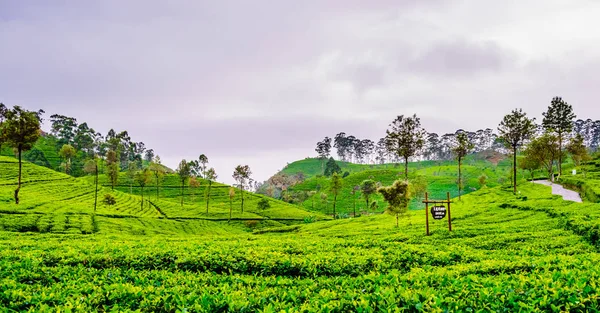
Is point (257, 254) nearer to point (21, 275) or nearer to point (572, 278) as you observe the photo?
point (21, 275)

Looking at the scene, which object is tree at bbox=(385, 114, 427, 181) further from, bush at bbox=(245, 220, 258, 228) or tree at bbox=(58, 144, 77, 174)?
tree at bbox=(58, 144, 77, 174)

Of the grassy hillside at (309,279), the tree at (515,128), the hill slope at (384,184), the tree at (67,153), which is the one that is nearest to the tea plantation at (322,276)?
the grassy hillside at (309,279)

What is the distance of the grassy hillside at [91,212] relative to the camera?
43.1 metres

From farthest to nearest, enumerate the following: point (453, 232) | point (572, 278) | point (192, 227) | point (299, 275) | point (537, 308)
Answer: point (192, 227) < point (453, 232) < point (299, 275) < point (572, 278) < point (537, 308)

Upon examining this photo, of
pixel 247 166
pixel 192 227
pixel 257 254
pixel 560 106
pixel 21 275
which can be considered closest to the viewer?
pixel 21 275

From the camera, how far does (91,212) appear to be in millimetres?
57656

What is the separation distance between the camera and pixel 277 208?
9844 centimetres

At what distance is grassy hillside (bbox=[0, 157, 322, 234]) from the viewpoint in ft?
141

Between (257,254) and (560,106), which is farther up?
(560,106)

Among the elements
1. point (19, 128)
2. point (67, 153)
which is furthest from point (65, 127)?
point (19, 128)

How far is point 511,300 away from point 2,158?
4845 inches

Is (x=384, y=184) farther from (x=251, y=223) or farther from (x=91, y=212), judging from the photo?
(x=91, y=212)

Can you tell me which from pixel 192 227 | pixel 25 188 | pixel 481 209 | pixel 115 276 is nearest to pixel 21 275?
pixel 115 276

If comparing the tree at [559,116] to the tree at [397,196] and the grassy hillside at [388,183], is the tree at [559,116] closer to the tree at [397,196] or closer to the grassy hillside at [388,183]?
the grassy hillside at [388,183]
